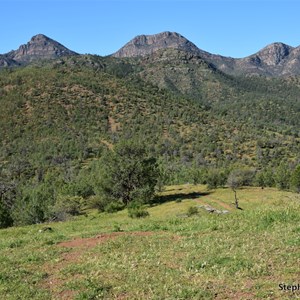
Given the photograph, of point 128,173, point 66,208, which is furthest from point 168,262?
point 66,208

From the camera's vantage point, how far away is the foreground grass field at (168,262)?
10156 millimetres

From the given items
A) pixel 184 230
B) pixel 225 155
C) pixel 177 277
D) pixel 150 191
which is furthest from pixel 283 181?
pixel 177 277

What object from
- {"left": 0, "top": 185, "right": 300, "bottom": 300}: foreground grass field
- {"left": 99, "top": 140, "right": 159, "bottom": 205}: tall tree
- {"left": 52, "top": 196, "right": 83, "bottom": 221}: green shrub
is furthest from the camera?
{"left": 52, "top": 196, "right": 83, "bottom": 221}: green shrub

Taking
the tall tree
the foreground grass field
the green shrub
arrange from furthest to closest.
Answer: the green shrub
the tall tree
the foreground grass field

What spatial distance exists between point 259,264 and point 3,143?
189m

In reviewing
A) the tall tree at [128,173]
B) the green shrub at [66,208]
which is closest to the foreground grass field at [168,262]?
the tall tree at [128,173]

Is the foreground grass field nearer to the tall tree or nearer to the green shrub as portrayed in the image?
the tall tree

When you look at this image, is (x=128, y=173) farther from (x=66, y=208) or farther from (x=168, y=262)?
(x=168, y=262)

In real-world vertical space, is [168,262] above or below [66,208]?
above

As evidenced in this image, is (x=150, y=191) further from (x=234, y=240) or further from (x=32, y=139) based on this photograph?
(x=32, y=139)

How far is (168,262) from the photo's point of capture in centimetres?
1265

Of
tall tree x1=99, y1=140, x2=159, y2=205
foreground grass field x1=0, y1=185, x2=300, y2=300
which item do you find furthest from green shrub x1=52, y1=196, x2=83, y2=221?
foreground grass field x1=0, y1=185, x2=300, y2=300

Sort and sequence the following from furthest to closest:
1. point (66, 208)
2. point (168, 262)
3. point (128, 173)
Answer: point (66, 208) → point (128, 173) → point (168, 262)

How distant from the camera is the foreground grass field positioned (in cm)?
1016
